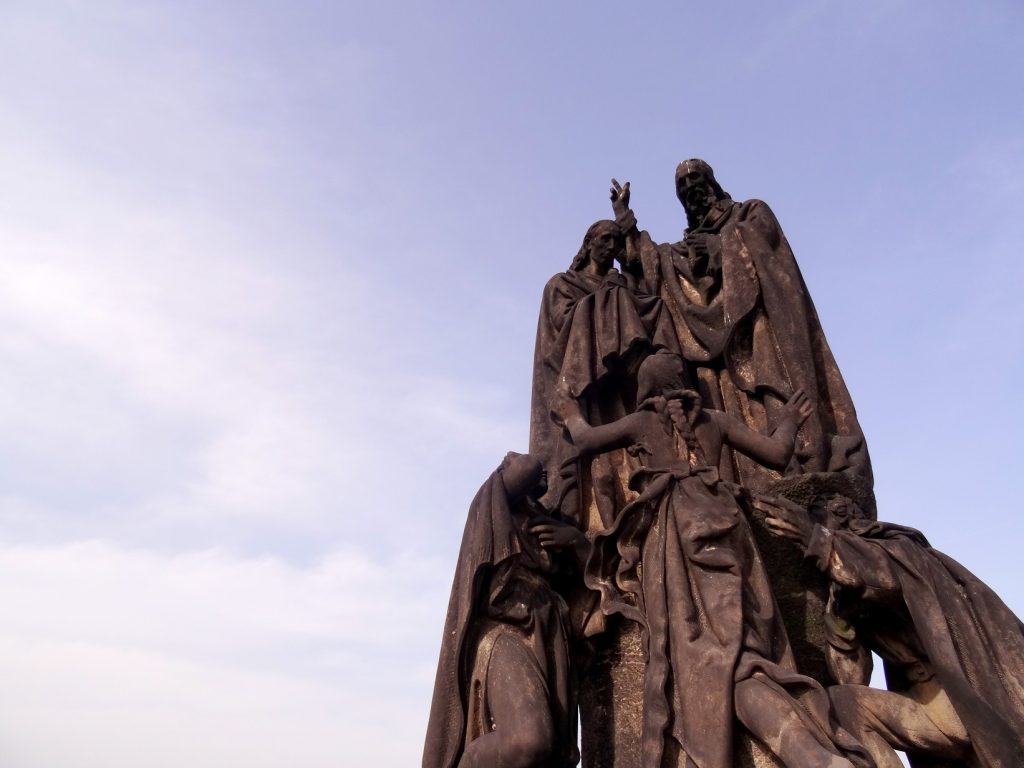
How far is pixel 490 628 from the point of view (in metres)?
6.03

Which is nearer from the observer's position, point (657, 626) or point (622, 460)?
point (657, 626)

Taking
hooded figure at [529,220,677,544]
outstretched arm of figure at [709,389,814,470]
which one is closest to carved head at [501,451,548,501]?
hooded figure at [529,220,677,544]

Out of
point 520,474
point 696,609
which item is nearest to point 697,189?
point 520,474

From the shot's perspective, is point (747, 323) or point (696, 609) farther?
point (747, 323)

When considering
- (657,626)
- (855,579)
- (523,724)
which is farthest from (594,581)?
(855,579)

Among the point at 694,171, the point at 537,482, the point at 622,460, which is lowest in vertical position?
the point at 537,482

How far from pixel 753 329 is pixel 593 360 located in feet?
4.01

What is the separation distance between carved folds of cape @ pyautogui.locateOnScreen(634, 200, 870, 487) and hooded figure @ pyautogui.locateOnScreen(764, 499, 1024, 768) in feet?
3.30

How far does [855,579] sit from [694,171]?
4455 millimetres

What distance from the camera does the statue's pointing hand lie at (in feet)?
29.1

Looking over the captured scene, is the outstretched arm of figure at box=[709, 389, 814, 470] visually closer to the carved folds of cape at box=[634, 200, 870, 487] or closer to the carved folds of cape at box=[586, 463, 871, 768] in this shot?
the carved folds of cape at box=[634, 200, 870, 487]

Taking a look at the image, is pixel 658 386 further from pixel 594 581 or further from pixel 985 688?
pixel 985 688

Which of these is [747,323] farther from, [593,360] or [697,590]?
[697,590]

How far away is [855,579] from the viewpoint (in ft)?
18.4
